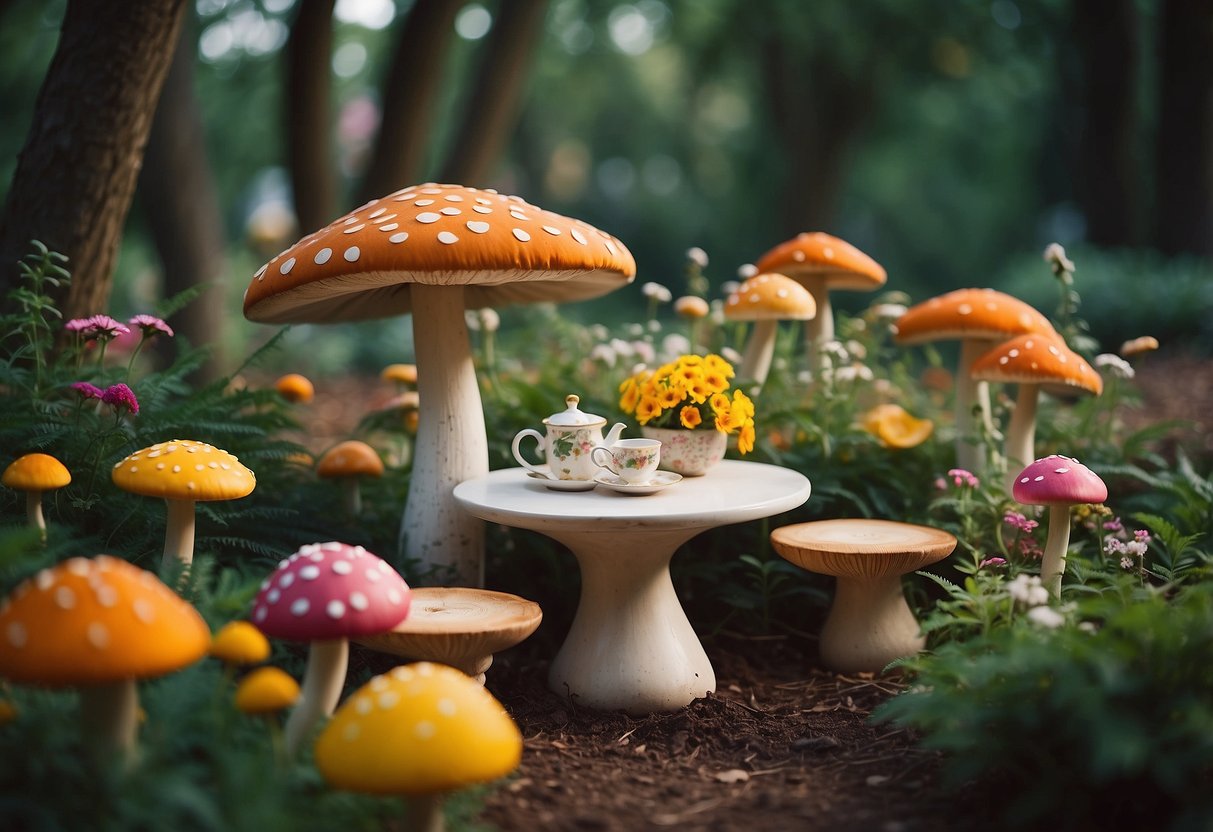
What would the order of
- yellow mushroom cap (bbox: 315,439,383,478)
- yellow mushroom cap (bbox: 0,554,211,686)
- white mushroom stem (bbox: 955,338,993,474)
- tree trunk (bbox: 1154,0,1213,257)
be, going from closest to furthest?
yellow mushroom cap (bbox: 0,554,211,686), yellow mushroom cap (bbox: 315,439,383,478), white mushroom stem (bbox: 955,338,993,474), tree trunk (bbox: 1154,0,1213,257)

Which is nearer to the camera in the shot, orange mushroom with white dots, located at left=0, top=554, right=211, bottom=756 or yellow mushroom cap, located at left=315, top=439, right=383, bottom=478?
orange mushroom with white dots, located at left=0, top=554, right=211, bottom=756

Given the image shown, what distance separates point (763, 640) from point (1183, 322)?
736cm

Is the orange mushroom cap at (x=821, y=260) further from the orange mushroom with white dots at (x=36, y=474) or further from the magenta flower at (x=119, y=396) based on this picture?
the orange mushroom with white dots at (x=36, y=474)

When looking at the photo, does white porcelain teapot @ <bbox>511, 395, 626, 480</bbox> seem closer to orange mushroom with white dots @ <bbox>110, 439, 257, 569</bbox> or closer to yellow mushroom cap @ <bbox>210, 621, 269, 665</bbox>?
orange mushroom with white dots @ <bbox>110, 439, 257, 569</bbox>

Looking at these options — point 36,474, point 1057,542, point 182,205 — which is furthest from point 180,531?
point 182,205

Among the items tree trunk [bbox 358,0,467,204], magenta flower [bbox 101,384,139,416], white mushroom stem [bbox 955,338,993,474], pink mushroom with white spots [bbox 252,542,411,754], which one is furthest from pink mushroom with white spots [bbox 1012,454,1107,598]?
tree trunk [bbox 358,0,467,204]

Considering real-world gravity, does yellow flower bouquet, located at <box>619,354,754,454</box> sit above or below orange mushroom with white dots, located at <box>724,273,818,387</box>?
below

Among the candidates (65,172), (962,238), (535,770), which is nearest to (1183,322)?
(535,770)

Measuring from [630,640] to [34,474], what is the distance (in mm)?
2036

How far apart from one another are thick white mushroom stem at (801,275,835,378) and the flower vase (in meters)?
1.27

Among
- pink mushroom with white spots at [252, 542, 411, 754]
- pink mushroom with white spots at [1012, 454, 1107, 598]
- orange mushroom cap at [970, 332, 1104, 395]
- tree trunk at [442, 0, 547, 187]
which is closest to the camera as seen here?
pink mushroom with white spots at [252, 542, 411, 754]

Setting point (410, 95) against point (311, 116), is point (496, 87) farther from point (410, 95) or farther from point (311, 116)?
point (311, 116)

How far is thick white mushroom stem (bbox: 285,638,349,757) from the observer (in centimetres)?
263

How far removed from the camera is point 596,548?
3424 millimetres
